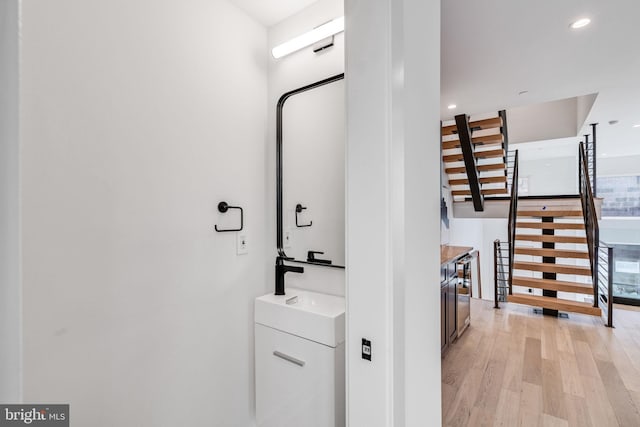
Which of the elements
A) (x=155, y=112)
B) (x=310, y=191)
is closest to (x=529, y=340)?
(x=310, y=191)

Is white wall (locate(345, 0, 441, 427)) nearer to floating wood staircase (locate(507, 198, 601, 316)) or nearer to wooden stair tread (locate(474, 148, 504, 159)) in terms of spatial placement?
floating wood staircase (locate(507, 198, 601, 316))

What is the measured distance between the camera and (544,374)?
2537 mm

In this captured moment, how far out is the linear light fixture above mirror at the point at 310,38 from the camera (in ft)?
5.14

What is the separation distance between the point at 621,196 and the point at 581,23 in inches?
229

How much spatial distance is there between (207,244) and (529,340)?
3.38 metres

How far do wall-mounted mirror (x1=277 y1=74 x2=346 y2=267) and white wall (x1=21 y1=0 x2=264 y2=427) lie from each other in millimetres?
181

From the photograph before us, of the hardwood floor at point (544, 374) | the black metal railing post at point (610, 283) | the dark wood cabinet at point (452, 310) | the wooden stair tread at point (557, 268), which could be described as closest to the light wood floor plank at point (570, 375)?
the hardwood floor at point (544, 374)

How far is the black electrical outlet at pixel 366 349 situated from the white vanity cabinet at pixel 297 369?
0.38 meters

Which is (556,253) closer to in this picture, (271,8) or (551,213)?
A: (551,213)

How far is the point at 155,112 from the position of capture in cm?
137

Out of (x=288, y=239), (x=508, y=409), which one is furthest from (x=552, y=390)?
(x=288, y=239)

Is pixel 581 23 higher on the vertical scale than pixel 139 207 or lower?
higher

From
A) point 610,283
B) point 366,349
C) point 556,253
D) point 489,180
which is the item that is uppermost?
point 489,180

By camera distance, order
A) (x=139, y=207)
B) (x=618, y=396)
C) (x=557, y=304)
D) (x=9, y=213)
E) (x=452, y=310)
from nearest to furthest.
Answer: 1. (x=9, y=213)
2. (x=139, y=207)
3. (x=618, y=396)
4. (x=452, y=310)
5. (x=557, y=304)
